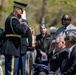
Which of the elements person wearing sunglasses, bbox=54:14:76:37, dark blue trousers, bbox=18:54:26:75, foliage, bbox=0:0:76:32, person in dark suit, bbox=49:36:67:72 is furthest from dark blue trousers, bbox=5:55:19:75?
foliage, bbox=0:0:76:32

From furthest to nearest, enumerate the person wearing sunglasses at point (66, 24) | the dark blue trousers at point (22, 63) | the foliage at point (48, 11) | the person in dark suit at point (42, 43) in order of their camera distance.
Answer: the foliage at point (48, 11) → the person in dark suit at point (42, 43) → the person wearing sunglasses at point (66, 24) → the dark blue trousers at point (22, 63)

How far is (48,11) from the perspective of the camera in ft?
81.1

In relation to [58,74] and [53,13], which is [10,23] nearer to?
[58,74]

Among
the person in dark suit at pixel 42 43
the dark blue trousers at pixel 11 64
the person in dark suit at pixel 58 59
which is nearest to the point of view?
the person in dark suit at pixel 58 59

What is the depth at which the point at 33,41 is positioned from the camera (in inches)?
441

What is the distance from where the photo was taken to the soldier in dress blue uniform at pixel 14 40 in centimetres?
1014

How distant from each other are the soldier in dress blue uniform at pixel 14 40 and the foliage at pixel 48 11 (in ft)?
38.3

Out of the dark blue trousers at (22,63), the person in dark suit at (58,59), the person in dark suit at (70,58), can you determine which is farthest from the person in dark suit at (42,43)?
the person in dark suit at (70,58)

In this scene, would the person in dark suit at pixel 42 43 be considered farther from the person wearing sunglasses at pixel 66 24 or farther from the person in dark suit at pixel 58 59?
the person in dark suit at pixel 58 59

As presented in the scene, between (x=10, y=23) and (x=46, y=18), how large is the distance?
1429 cm

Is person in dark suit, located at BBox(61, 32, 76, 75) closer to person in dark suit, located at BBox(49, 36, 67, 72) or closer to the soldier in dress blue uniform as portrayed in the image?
person in dark suit, located at BBox(49, 36, 67, 72)

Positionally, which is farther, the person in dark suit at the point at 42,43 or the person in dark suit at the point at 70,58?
the person in dark suit at the point at 42,43

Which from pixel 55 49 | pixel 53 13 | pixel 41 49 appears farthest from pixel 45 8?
pixel 55 49

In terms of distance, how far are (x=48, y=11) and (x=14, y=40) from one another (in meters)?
14.5
